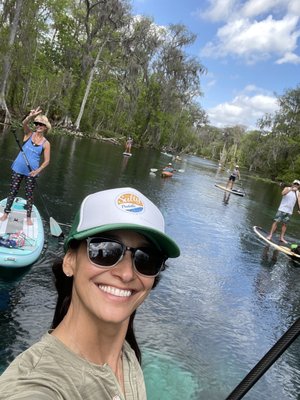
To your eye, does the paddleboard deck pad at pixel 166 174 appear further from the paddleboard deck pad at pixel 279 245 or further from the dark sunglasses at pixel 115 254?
the dark sunglasses at pixel 115 254

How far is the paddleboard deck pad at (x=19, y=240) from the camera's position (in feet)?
18.1

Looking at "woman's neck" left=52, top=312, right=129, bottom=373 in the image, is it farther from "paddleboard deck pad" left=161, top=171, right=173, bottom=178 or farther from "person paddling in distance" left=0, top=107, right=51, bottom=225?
"paddleboard deck pad" left=161, top=171, right=173, bottom=178

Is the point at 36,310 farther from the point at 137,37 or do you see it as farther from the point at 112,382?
the point at 137,37

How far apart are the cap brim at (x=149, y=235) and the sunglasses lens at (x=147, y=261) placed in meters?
0.04

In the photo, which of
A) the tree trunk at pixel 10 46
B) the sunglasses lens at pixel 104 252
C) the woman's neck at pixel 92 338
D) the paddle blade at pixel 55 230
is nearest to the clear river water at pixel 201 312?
the paddle blade at pixel 55 230

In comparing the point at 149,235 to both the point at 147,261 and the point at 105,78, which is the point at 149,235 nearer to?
the point at 147,261

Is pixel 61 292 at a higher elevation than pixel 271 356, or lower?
lower

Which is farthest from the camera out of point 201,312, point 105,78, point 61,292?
point 105,78

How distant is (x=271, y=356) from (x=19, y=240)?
5.16m

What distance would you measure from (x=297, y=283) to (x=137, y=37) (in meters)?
36.0

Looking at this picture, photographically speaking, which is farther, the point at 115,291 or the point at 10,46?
the point at 10,46

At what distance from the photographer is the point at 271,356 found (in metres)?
1.37

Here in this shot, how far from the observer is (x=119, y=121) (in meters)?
54.8

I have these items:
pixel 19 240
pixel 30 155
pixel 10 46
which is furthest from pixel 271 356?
pixel 10 46
